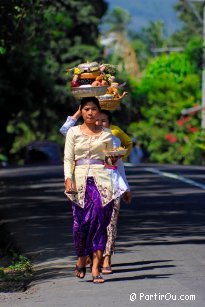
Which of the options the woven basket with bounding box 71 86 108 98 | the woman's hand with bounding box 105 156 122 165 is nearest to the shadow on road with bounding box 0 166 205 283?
the woman's hand with bounding box 105 156 122 165

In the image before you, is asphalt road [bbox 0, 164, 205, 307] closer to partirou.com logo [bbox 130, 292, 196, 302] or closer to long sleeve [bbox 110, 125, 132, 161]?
partirou.com logo [bbox 130, 292, 196, 302]

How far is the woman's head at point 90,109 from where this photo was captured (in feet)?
36.1

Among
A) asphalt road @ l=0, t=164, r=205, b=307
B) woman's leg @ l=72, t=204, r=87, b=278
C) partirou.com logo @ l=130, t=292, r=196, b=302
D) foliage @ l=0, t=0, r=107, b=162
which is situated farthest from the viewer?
foliage @ l=0, t=0, r=107, b=162

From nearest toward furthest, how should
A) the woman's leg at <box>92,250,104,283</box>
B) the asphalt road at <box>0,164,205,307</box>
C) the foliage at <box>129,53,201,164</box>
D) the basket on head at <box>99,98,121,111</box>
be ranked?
1. the asphalt road at <box>0,164,205,307</box>
2. the woman's leg at <box>92,250,104,283</box>
3. the basket on head at <box>99,98,121,111</box>
4. the foliage at <box>129,53,201,164</box>

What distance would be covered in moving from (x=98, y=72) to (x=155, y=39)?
88.6 m

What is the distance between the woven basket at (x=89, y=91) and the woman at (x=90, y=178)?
0.05 meters

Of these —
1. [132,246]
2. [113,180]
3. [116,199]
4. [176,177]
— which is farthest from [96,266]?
[176,177]

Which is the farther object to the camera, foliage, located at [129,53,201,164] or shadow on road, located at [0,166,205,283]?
foliage, located at [129,53,201,164]

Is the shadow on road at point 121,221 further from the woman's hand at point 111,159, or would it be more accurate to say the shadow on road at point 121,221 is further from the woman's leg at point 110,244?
the woman's hand at point 111,159

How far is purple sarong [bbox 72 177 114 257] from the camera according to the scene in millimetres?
10977

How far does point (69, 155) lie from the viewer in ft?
36.0

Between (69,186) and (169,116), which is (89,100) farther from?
(169,116)

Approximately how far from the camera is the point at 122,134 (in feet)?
39.0

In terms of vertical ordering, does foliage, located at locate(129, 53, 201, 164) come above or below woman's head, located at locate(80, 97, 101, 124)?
below
